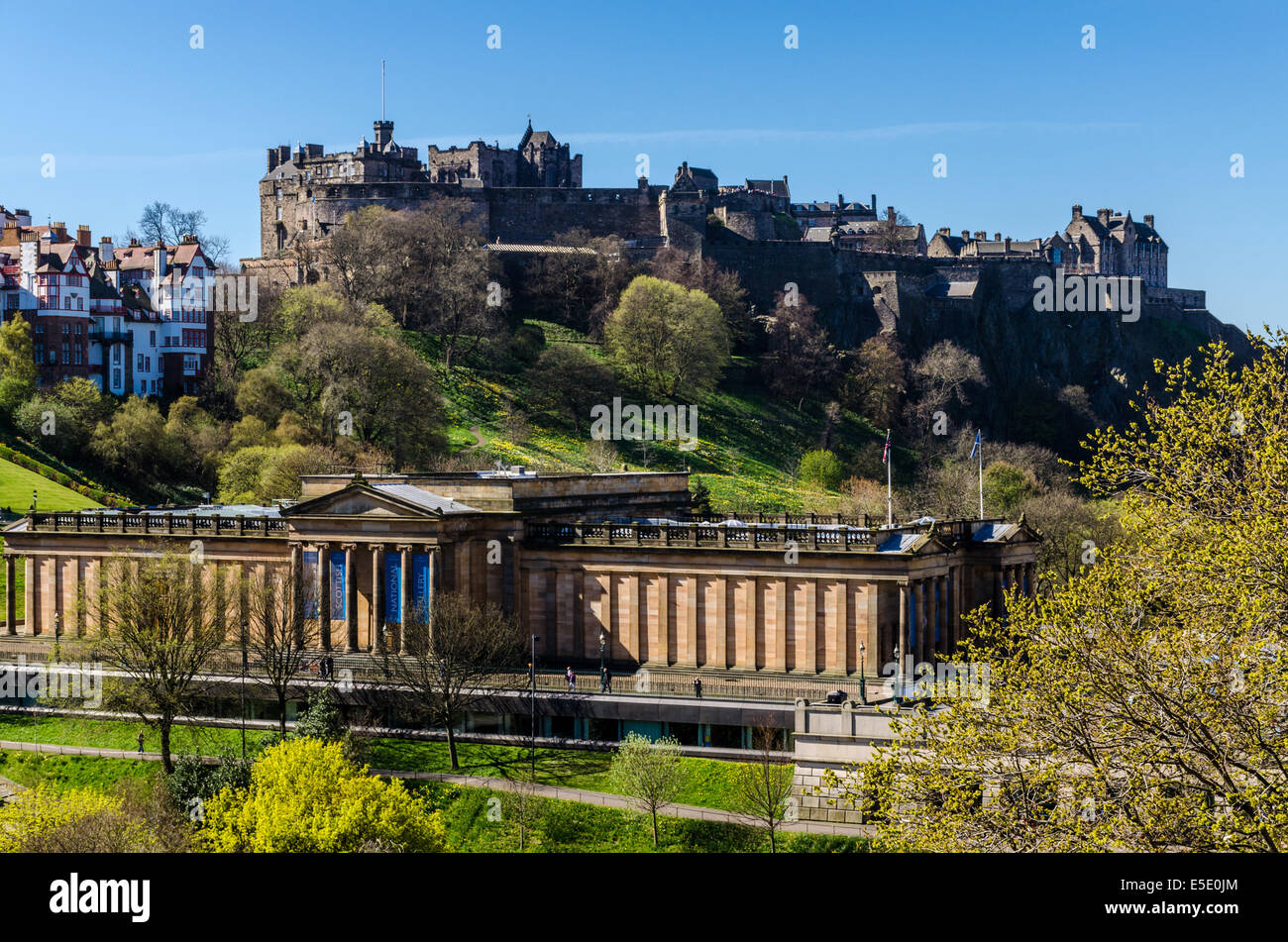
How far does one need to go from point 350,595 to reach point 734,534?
15.3m

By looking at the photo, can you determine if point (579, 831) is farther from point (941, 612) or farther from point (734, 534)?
point (941, 612)

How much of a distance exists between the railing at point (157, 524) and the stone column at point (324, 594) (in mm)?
3163

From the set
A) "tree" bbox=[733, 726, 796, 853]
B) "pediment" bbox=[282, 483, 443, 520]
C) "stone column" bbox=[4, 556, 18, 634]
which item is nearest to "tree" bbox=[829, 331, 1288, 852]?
"tree" bbox=[733, 726, 796, 853]

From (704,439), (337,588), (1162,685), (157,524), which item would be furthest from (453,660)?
(704,439)

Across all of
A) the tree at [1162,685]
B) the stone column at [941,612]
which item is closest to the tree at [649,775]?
the stone column at [941,612]

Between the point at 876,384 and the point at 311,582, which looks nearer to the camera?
the point at 311,582

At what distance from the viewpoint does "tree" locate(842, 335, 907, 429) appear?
14350 centimetres

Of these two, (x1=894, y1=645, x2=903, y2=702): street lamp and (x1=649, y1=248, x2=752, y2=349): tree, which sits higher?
(x1=649, y1=248, x2=752, y2=349): tree

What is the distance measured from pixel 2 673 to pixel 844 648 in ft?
106

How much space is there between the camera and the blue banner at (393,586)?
61.2 meters

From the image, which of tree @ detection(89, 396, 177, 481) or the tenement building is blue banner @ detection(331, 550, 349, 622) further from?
tree @ detection(89, 396, 177, 481)

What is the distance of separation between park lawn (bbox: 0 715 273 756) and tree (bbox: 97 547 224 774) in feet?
2.36

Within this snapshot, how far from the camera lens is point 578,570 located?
2445 inches
